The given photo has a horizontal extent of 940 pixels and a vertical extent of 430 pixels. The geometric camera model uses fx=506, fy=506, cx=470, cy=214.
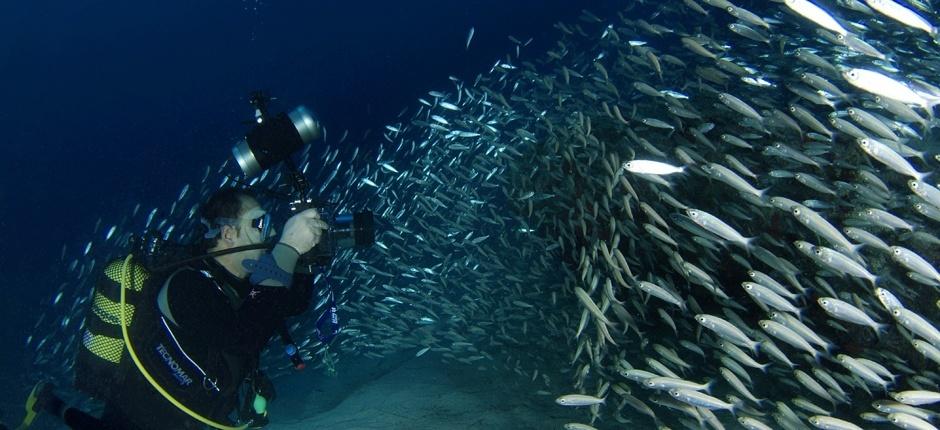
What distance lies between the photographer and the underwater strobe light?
3895mm

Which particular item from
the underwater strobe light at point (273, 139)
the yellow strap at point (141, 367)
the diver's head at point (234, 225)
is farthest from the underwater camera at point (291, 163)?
A: the yellow strap at point (141, 367)

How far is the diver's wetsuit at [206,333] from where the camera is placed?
340 cm

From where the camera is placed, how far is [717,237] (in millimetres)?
5238

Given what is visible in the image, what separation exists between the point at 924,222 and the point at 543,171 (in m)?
5.13

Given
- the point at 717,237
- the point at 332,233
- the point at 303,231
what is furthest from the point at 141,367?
the point at 717,237

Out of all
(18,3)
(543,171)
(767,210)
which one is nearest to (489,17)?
(543,171)

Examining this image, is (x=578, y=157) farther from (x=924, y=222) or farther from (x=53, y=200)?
(x=53, y=200)

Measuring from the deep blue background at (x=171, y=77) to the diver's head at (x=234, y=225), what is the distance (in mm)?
31447

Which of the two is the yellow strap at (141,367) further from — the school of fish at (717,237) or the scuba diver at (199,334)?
the school of fish at (717,237)

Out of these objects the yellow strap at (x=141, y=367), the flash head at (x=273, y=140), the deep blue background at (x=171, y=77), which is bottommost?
the deep blue background at (x=171, y=77)

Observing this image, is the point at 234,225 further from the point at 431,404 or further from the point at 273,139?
the point at 431,404

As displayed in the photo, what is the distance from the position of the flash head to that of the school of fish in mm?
717

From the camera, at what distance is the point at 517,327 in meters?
8.73

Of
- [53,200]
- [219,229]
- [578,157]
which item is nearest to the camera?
[219,229]
